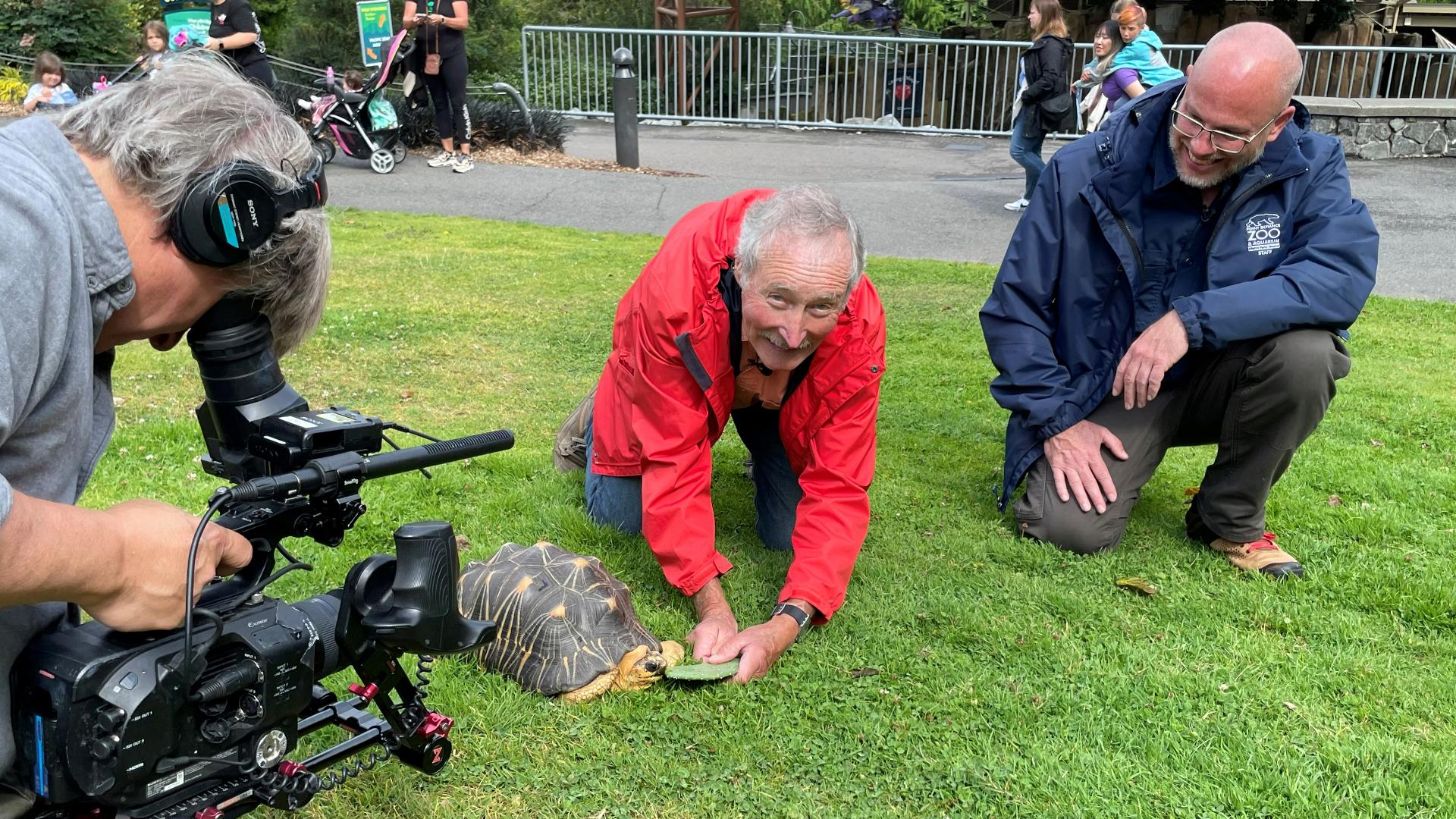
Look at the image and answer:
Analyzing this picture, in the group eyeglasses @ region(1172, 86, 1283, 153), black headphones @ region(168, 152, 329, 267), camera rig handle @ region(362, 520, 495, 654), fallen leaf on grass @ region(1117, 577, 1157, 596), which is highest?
black headphones @ region(168, 152, 329, 267)

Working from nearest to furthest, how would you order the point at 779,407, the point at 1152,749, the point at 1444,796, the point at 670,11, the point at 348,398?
the point at 1444,796, the point at 1152,749, the point at 779,407, the point at 348,398, the point at 670,11

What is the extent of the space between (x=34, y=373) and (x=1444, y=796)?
3.12 m

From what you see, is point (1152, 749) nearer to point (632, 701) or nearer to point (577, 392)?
point (632, 701)

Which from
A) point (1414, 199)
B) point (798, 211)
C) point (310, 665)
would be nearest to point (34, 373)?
point (310, 665)

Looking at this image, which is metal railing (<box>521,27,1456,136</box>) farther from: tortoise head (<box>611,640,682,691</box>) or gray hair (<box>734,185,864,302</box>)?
tortoise head (<box>611,640,682,691</box>)

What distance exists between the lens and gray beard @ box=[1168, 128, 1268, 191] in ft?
12.9

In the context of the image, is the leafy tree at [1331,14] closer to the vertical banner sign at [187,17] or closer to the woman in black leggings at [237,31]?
the woman in black leggings at [237,31]

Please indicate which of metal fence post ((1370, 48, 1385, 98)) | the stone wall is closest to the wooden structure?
the stone wall

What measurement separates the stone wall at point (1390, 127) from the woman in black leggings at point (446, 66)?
33.8 feet

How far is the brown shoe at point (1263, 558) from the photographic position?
3.98 m

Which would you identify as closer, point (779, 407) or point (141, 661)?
point (141, 661)

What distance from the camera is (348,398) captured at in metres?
5.47

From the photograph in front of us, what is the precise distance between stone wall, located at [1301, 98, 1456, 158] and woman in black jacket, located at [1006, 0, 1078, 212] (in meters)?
5.68

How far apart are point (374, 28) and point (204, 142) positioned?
14134mm
